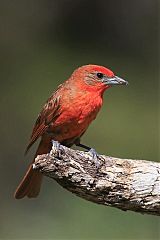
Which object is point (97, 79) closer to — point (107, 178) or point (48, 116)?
point (48, 116)

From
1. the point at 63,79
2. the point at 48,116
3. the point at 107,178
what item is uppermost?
the point at 63,79

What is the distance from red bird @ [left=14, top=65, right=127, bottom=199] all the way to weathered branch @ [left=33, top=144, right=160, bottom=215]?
0.60m

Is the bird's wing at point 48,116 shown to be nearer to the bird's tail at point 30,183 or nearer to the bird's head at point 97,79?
the bird's tail at point 30,183

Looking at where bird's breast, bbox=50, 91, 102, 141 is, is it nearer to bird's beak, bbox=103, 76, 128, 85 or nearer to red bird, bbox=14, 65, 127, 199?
red bird, bbox=14, 65, 127, 199

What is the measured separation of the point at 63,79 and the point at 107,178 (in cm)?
641

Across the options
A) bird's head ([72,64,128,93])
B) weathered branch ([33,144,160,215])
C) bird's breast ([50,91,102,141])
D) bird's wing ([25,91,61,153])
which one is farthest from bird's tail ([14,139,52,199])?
weathered branch ([33,144,160,215])

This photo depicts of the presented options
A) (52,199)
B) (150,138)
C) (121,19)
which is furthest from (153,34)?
(52,199)

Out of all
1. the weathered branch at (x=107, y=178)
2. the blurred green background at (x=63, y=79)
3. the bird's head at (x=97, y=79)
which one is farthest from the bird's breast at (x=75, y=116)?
the blurred green background at (x=63, y=79)

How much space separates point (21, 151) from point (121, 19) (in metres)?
4.39

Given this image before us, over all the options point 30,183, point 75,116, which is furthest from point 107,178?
point 30,183

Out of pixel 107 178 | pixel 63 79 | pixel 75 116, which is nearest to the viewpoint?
pixel 107 178

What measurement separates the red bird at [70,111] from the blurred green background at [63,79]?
5.21ft

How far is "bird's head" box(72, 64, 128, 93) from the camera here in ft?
16.9

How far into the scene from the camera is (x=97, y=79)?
516cm
